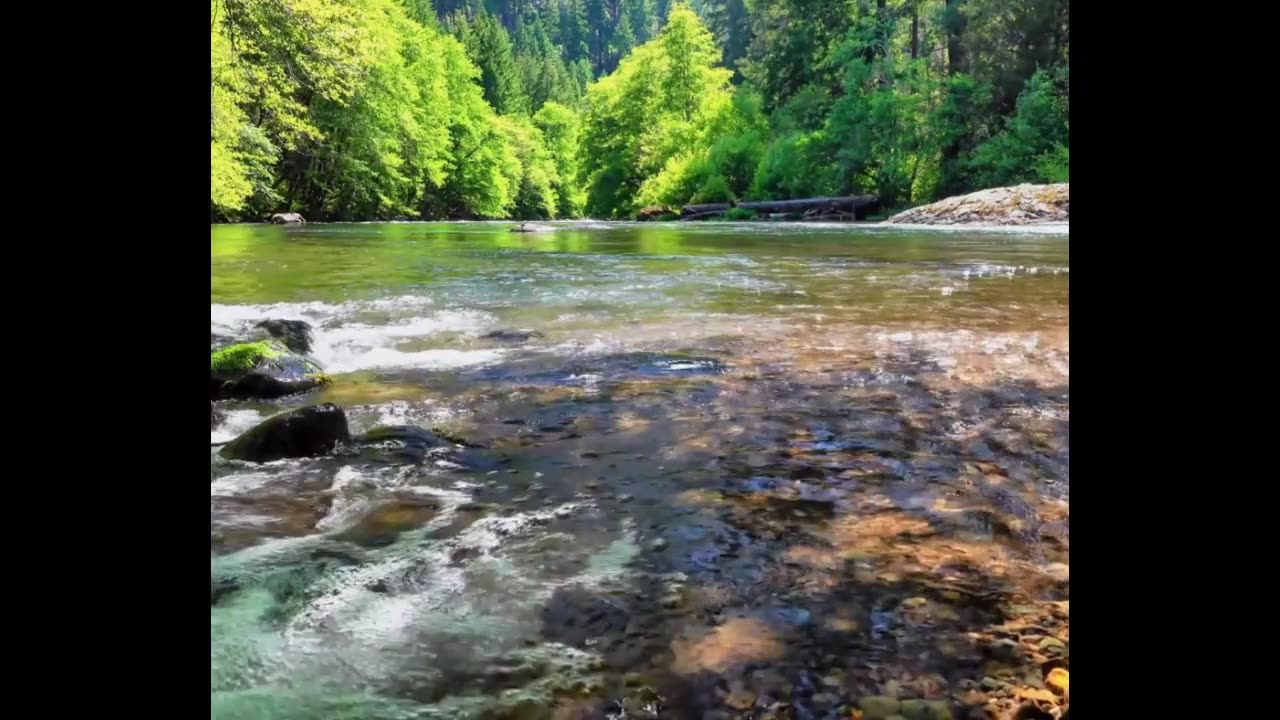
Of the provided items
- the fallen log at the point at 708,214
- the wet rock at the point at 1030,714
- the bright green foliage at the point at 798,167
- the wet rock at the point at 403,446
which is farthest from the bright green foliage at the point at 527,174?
the wet rock at the point at 1030,714

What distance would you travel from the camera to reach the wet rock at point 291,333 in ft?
23.1

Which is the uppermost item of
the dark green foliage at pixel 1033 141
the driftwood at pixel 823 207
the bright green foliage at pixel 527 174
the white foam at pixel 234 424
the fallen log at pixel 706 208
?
the bright green foliage at pixel 527 174

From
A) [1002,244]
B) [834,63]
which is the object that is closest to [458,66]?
[834,63]

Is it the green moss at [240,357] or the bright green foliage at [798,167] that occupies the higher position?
the bright green foliage at [798,167]

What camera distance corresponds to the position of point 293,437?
4195 mm

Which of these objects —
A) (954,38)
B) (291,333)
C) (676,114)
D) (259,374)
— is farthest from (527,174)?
(259,374)

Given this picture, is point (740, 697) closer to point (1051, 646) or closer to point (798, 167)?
point (1051, 646)

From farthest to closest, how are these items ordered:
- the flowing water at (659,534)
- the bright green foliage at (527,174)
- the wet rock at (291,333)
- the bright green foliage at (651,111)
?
1. the bright green foliage at (527,174)
2. the bright green foliage at (651,111)
3. the wet rock at (291,333)
4. the flowing water at (659,534)

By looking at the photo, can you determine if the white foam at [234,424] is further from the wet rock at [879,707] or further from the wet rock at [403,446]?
the wet rock at [879,707]

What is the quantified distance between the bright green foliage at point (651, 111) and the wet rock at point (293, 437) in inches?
1838

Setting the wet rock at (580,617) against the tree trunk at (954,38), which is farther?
the tree trunk at (954,38)

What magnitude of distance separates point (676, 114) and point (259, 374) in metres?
51.2

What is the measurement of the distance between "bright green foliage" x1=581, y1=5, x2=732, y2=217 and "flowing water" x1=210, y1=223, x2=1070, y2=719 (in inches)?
1770
